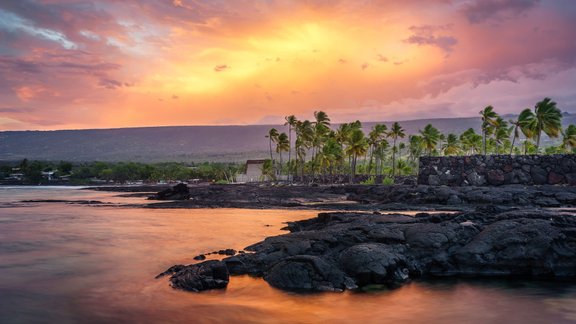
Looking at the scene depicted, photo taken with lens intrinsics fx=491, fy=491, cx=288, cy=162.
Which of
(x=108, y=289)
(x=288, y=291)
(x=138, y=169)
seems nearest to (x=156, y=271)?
(x=108, y=289)

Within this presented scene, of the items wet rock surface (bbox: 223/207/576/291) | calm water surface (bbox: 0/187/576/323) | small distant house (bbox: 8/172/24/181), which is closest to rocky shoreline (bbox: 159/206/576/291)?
wet rock surface (bbox: 223/207/576/291)

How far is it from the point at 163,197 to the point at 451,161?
139 feet

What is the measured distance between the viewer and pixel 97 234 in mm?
34594

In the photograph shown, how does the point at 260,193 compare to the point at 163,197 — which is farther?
the point at 260,193

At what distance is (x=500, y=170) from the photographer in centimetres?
6762

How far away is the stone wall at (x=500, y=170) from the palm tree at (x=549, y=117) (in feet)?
64.2

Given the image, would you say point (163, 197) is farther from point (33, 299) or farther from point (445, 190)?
point (33, 299)

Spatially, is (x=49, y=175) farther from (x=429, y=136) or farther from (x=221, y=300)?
(x=221, y=300)

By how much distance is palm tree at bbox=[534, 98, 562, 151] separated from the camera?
83.1 meters

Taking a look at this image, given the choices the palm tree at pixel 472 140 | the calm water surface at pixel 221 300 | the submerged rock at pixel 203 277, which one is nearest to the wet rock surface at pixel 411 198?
the calm water surface at pixel 221 300

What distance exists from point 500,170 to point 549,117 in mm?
23600

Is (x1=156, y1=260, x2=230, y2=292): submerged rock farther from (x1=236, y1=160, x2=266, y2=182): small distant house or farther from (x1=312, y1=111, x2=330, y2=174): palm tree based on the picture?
(x1=236, y1=160, x2=266, y2=182): small distant house

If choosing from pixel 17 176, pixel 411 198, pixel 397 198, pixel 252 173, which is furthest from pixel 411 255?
pixel 17 176

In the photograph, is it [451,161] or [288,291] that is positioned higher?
[451,161]
